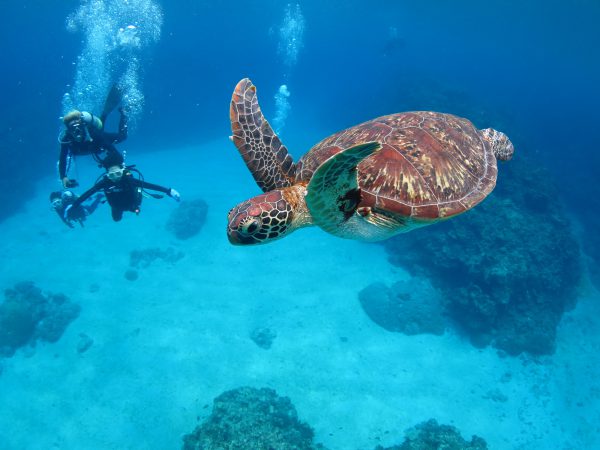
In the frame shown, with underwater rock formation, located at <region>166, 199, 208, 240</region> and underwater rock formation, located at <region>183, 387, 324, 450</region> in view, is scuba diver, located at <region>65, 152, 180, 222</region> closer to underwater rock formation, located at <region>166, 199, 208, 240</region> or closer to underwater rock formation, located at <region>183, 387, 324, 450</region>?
underwater rock formation, located at <region>183, 387, 324, 450</region>

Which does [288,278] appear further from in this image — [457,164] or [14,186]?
[14,186]

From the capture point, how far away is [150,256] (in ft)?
39.6

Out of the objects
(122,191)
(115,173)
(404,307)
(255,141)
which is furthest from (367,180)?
(404,307)

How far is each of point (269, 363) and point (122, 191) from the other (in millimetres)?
5191

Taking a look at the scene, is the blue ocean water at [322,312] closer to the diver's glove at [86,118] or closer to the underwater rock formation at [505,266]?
the underwater rock formation at [505,266]

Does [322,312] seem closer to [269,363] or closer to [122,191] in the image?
[269,363]

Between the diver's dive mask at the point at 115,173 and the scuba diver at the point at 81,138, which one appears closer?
the scuba diver at the point at 81,138

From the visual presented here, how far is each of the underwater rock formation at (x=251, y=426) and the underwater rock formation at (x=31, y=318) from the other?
579 cm

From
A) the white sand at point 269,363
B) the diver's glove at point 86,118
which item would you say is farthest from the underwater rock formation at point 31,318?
the diver's glove at point 86,118

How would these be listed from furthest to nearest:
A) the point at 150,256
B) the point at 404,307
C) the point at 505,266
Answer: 1. the point at 150,256
2. the point at 404,307
3. the point at 505,266

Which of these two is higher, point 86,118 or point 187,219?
point 187,219

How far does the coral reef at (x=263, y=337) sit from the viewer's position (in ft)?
28.2

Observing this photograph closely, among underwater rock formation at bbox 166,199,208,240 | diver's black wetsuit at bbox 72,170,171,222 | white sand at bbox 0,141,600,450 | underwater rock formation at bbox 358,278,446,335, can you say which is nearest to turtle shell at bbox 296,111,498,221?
diver's black wetsuit at bbox 72,170,171,222

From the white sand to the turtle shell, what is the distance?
5552mm
